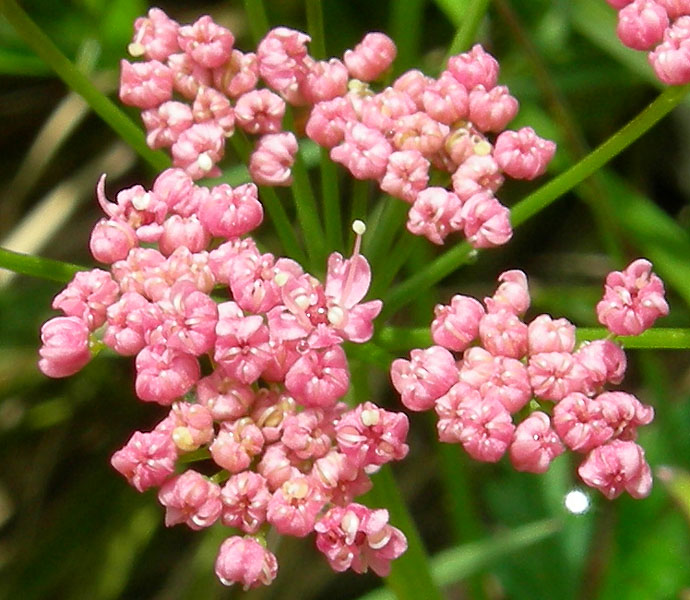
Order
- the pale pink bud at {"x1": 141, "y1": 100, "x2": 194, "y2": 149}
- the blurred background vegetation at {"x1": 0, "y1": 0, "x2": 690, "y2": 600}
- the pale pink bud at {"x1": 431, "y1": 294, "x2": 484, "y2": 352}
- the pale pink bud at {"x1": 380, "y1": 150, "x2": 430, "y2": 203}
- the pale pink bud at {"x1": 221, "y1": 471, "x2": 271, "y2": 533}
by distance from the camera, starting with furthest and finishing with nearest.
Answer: the blurred background vegetation at {"x1": 0, "y1": 0, "x2": 690, "y2": 600} < the pale pink bud at {"x1": 141, "y1": 100, "x2": 194, "y2": 149} < the pale pink bud at {"x1": 380, "y1": 150, "x2": 430, "y2": 203} < the pale pink bud at {"x1": 431, "y1": 294, "x2": 484, "y2": 352} < the pale pink bud at {"x1": 221, "y1": 471, "x2": 271, "y2": 533}

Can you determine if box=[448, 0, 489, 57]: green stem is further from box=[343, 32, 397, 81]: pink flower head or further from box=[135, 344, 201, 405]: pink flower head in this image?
box=[135, 344, 201, 405]: pink flower head

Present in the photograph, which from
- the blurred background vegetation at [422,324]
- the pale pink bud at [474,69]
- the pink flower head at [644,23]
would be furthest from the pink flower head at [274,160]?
the blurred background vegetation at [422,324]

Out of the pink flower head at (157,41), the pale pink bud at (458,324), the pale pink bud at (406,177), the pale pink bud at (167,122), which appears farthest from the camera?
the pink flower head at (157,41)

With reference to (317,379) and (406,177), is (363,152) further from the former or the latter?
(317,379)

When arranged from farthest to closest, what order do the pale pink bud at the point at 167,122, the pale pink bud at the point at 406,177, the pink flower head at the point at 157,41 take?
the pink flower head at the point at 157,41 → the pale pink bud at the point at 167,122 → the pale pink bud at the point at 406,177

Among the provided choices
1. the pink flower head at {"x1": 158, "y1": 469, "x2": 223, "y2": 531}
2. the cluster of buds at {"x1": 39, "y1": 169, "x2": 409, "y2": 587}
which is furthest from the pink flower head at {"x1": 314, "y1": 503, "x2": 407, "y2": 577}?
the pink flower head at {"x1": 158, "y1": 469, "x2": 223, "y2": 531}

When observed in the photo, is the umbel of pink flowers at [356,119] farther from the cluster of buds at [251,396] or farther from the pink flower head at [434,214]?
the cluster of buds at [251,396]
